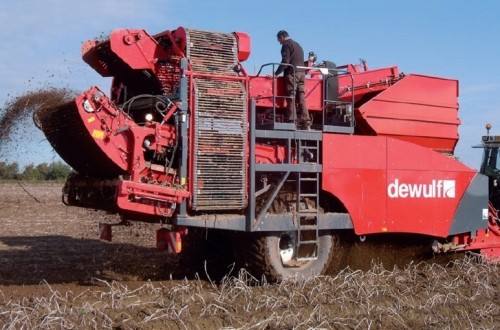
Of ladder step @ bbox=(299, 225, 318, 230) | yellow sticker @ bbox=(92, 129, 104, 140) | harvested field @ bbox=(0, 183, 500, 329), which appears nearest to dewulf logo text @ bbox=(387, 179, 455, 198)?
harvested field @ bbox=(0, 183, 500, 329)

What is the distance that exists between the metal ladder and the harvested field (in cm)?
45

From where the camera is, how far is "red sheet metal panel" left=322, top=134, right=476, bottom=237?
27.0ft

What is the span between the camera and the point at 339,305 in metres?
6.61

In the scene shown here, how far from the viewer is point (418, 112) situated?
30.3 ft

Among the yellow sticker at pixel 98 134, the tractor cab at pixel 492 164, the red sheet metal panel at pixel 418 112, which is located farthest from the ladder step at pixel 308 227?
the tractor cab at pixel 492 164

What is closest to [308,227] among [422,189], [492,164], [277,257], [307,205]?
[307,205]

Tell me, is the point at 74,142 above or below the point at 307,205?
above

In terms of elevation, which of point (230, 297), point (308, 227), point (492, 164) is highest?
point (492, 164)

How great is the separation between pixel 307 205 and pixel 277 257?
74 cm

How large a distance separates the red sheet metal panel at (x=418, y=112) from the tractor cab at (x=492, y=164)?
1.73m

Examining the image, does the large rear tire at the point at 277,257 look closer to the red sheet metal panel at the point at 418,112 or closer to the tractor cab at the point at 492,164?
the red sheet metal panel at the point at 418,112

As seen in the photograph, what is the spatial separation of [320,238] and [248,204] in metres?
1.19

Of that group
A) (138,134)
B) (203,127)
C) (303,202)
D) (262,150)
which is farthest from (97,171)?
(303,202)

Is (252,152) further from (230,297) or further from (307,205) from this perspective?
(230,297)
